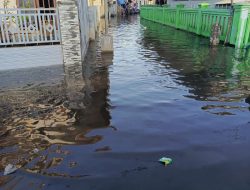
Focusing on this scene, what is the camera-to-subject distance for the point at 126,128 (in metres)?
4.98

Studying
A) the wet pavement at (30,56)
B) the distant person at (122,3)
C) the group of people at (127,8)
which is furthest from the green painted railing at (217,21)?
the distant person at (122,3)

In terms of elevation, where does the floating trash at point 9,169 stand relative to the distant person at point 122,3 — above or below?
below

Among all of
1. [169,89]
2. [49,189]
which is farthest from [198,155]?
[169,89]

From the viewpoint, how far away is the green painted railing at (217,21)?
12.1 meters

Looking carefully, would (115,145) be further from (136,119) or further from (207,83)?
(207,83)

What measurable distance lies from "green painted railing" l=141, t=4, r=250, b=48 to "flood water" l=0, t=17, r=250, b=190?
389 cm

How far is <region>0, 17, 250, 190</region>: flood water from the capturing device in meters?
3.64

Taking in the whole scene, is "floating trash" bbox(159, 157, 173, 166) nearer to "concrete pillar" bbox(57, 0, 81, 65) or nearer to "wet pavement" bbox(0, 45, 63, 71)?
"concrete pillar" bbox(57, 0, 81, 65)

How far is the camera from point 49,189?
3408 mm

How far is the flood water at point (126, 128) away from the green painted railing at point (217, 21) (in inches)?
153

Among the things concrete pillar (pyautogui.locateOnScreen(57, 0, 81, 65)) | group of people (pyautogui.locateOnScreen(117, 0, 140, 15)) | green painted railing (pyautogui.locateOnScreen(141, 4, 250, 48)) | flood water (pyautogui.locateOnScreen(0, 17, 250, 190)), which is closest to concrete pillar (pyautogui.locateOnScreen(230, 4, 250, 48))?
green painted railing (pyautogui.locateOnScreen(141, 4, 250, 48))

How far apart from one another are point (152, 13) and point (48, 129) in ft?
94.3

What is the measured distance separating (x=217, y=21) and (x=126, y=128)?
457 inches

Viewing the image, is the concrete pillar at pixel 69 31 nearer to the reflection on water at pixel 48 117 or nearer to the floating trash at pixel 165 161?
the reflection on water at pixel 48 117
